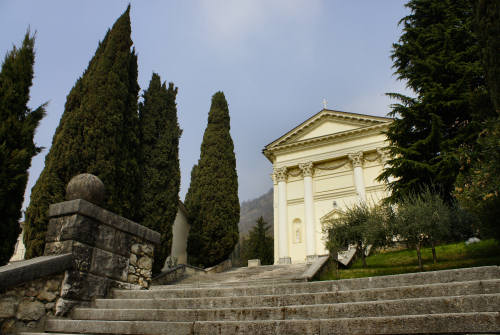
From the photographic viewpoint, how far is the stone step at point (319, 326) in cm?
275

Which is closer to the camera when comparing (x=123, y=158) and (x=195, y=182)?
(x=123, y=158)

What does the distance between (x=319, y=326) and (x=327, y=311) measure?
41cm

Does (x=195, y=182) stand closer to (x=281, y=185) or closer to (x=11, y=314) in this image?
(x=281, y=185)

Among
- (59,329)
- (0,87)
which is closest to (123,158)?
(0,87)

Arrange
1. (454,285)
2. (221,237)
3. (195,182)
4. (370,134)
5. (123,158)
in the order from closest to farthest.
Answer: (454,285) → (123,158) → (221,237) → (195,182) → (370,134)

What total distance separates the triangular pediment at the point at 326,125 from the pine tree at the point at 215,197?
581 centimetres

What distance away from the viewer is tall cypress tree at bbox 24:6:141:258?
9719mm

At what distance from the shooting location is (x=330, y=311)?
3.53 m

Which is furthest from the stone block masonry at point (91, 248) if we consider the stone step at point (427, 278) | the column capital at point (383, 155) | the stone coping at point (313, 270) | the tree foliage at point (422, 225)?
the column capital at point (383, 155)

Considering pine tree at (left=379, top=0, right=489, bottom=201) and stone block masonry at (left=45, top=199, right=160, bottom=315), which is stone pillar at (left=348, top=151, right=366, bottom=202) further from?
stone block masonry at (left=45, top=199, right=160, bottom=315)

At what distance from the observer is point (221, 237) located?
1698 centimetres

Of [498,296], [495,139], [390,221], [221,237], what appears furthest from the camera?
[221,237]

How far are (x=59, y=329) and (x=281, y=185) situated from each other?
20.2 metres

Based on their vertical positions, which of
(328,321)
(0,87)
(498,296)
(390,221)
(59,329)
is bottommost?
(59,329)
